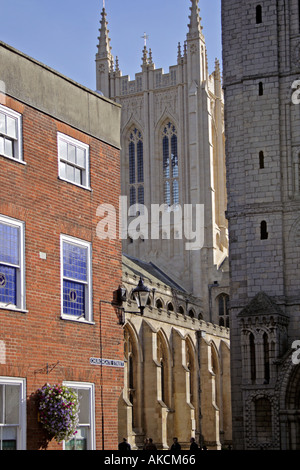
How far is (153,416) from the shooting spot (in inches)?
2251

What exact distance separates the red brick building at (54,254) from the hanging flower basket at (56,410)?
0.18m

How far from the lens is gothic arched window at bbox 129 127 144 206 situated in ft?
281

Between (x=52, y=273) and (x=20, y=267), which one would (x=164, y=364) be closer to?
(x=52, y=273)

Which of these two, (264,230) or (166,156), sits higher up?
(166,156)

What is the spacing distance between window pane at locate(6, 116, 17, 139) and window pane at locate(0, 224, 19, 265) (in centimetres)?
188

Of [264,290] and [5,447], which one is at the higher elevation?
[264,290]

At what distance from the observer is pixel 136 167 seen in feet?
284

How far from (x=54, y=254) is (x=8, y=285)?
1.63 metres

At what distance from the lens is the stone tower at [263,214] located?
38.2 m

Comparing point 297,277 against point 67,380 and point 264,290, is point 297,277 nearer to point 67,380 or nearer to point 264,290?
point 264,290

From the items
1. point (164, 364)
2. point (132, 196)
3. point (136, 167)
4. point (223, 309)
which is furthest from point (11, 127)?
point (136, 167)

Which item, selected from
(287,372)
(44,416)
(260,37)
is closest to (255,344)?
(287,372)

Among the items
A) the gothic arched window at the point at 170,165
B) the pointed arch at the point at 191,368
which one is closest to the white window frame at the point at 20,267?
the pointed arch at the point at 191,368
